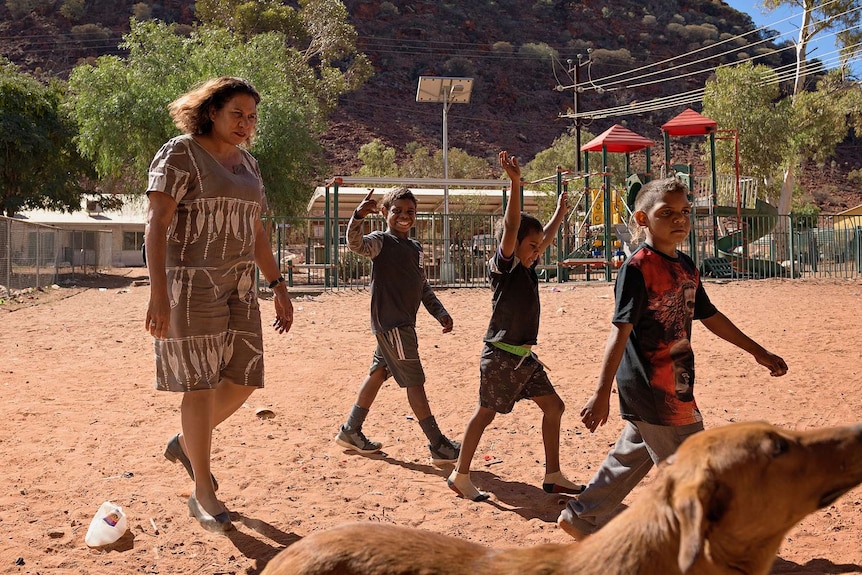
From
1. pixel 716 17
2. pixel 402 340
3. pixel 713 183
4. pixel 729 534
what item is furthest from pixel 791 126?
pixel 716 17

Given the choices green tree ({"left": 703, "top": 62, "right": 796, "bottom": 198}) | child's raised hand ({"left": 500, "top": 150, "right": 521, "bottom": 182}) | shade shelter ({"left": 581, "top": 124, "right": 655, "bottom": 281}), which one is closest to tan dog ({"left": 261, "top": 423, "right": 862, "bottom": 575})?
child's raised hand ({"left": 500, "top": 150, "right": 521, "bottom": 182})

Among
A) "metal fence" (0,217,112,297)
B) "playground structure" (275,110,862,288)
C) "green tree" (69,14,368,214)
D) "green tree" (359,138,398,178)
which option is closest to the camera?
"metal fence" (0,217,112,297)

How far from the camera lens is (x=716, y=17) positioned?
95.4m

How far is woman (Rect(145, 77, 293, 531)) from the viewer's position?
3.75 metres

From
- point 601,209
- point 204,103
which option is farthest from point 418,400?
point 601,209

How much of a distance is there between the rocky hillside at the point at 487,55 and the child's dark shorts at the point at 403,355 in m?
58.0

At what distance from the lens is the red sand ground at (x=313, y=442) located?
12.6ft

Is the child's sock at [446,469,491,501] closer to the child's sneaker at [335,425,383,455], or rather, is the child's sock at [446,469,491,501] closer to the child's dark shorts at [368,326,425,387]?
the child's dark shorts at [368,326,425,387]

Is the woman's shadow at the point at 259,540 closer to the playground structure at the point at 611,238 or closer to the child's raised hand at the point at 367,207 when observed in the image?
the child's raised hand at the point at 367,207

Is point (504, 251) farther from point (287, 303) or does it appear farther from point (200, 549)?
point (200, 549)

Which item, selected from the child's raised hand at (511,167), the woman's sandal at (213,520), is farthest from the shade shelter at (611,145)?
the woman's sandal at (213,520)

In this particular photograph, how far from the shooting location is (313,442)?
580cm

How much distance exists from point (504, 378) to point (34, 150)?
3297 centimetres

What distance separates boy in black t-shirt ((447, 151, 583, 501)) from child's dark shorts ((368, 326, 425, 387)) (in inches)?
29.1
